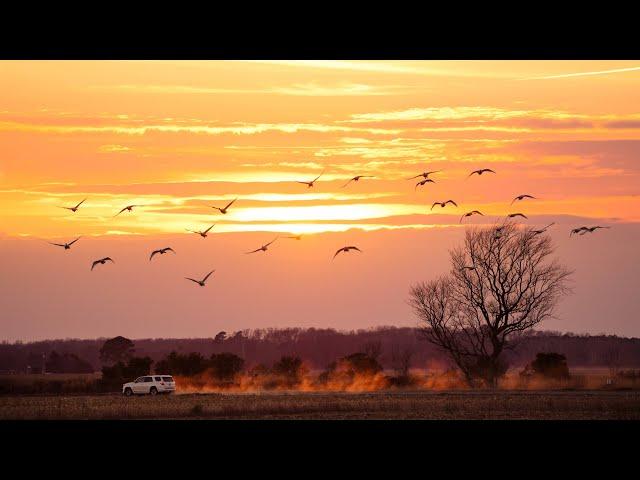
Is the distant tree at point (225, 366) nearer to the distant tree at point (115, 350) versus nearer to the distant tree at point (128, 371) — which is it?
the distant tree at point (128, 371)

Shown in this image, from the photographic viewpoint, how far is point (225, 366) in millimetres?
76938

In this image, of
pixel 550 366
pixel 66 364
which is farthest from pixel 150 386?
pixel 66 364

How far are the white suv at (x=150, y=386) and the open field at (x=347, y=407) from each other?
690 centimetres

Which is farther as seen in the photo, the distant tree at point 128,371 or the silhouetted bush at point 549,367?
the distant tree at point 128,371

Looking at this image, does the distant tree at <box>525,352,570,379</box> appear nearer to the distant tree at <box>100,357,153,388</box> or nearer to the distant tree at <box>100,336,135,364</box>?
the distant tree at <box>100,357,153,388</box>

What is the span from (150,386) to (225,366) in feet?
51.7

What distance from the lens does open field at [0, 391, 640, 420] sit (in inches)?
1625

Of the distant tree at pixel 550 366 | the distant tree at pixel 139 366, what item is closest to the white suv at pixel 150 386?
the distant tree at pixel 139 366

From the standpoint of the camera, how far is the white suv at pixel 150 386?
6138 cm

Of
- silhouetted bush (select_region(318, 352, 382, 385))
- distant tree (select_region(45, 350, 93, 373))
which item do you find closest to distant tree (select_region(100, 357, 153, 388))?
silhouetted bush (select_region(318, 352, 382, 385))
